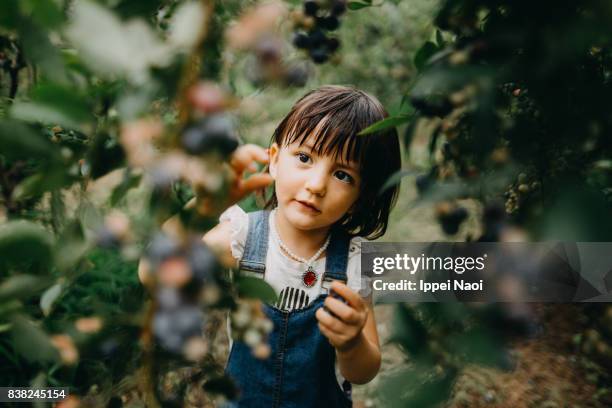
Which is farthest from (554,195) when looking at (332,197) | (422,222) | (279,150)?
(422,222)

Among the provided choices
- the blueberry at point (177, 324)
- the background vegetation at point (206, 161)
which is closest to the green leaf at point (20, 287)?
the background vegetation at point (206, 161)

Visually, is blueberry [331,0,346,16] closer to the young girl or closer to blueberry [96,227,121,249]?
the young girl

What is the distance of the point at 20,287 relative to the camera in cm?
41

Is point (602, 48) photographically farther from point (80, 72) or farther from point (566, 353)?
point (566, 353)

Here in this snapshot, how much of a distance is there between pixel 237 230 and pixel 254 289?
0.54m

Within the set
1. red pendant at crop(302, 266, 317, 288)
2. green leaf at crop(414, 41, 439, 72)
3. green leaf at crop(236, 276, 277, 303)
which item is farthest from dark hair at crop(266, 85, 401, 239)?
green leaf at crop(236, 276, 277, 303)

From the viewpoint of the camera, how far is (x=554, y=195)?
389 mm

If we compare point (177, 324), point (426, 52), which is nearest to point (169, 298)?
point (177, 324)

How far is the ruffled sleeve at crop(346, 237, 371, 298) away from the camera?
3.06ft

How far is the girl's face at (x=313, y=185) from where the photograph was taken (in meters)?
0.82

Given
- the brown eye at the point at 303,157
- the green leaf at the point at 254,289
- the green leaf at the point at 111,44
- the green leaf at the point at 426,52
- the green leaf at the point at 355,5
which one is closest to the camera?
the green leaf at the point at 111,44

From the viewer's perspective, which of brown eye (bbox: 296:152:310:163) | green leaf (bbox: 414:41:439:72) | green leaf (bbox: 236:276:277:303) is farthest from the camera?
brown eye (bbox: 296:152:310:163)

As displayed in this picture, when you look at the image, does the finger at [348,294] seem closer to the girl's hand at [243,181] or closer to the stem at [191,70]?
the girl's hand at [243,181]

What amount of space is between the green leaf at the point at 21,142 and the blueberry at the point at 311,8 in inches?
19.7
